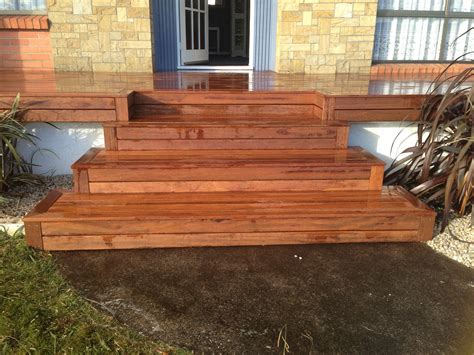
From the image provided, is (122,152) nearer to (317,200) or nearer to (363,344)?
(317,200)

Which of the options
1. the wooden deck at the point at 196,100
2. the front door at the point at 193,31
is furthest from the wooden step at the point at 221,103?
the front door at the point at 193,31

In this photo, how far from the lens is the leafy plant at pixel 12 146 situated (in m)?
2.85

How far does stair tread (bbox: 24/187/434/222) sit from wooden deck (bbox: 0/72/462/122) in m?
0.77

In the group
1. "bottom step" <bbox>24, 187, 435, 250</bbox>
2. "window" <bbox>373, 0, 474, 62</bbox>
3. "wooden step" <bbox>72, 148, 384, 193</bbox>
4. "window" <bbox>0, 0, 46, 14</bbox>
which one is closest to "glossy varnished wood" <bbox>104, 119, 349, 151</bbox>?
"wooden step" <bbox>72, 148, 384, 193</bbox>

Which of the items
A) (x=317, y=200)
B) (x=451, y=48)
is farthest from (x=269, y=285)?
(x=451, y=48)

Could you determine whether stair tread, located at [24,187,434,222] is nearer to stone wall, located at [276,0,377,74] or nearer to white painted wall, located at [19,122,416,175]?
white painted wall, located at [19,122,416,175]

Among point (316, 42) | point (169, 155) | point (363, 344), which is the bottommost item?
point (363, 344)

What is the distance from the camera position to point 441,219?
2.80 metres

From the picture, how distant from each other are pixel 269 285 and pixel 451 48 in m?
5.72

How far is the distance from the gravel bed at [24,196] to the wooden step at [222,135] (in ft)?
2.08

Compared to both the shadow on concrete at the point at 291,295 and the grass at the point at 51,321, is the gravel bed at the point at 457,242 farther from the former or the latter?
the grass at the point at 51,321

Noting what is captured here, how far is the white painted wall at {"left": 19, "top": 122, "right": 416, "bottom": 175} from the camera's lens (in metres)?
3.25

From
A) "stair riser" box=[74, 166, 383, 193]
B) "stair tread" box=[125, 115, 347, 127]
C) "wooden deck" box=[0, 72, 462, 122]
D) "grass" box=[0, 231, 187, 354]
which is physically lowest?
"grass" box=[0, 231, 187, 354]

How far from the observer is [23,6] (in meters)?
5.35
